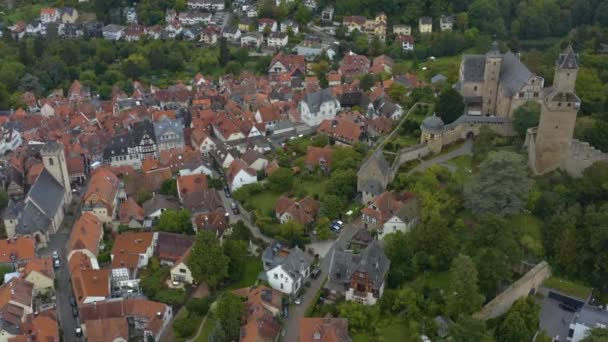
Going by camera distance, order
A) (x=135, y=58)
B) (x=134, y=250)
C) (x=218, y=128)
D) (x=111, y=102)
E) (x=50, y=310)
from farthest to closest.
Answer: (x=135, y=58) < (x=111, y=102) < (x=218, y=128) < (x=134, y=250) < (x=50, y=310)

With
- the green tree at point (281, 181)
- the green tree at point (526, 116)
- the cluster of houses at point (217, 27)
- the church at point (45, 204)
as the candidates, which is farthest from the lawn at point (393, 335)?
the cluster of houses at point (217, 27)

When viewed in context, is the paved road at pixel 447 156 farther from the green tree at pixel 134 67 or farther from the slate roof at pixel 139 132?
the green tree at pixel 134 67

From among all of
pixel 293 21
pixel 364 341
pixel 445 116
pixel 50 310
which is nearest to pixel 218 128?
pixel 445 116

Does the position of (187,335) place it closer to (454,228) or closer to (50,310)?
(50,310)

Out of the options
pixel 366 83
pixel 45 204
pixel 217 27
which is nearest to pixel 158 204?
pixel 45 204

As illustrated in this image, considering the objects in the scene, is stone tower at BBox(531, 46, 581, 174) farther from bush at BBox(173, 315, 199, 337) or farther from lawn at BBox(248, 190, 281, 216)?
bush at BBox(173, 315, 199, 337)

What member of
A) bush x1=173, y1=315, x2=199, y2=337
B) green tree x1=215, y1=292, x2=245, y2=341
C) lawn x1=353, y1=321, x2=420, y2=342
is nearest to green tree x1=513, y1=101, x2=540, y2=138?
lawn x1=353, y1=321, x2=420, y2=342
